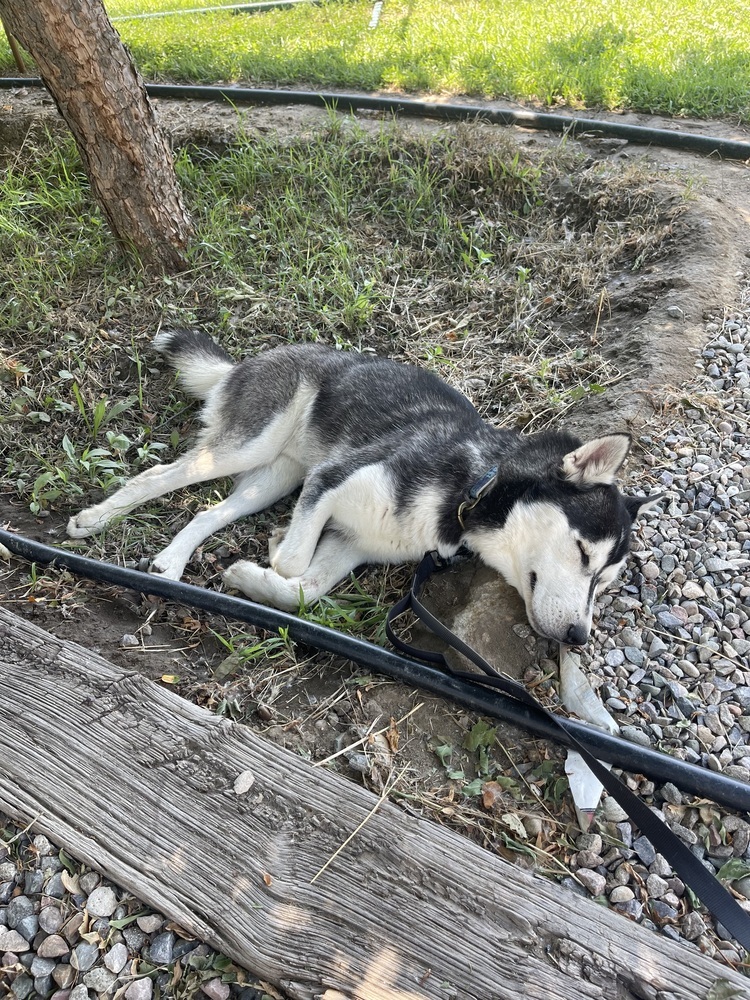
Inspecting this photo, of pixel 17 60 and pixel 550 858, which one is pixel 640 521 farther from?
pixel 17 60

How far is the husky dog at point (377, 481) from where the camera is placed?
2.77 metres

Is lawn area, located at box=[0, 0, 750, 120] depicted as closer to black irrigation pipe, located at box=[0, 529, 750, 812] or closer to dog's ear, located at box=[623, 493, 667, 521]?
dog's ear, located at box=[623, 493, 667, 521]

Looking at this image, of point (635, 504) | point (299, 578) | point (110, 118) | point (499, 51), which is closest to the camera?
point (635, 504)

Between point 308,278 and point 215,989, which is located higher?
point 308,278

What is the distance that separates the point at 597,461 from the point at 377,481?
950 mm

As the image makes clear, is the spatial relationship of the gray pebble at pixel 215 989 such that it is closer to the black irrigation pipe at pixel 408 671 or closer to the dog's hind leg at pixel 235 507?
the black irrigation pipe at pixel 408 671

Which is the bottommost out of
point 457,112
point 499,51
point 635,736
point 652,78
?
point 635,736

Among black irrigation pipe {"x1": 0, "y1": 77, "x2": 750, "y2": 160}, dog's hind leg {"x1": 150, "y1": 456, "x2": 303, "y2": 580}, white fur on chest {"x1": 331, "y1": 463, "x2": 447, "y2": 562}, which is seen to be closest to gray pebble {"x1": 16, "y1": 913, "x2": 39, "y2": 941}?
dog's hind leg {"x1": 150, "y1": 456, "x2": 303, "y2": 580}

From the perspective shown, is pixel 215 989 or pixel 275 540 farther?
pixel 275 540

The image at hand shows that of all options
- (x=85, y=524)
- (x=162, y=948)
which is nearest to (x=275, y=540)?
(x=85, y=524)

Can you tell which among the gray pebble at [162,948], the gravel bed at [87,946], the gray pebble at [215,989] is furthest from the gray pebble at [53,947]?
the gray pebble at [215,989]

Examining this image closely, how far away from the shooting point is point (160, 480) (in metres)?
3.47

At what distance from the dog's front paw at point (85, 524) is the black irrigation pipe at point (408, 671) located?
20cm

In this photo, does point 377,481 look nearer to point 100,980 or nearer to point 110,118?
point 100,980
